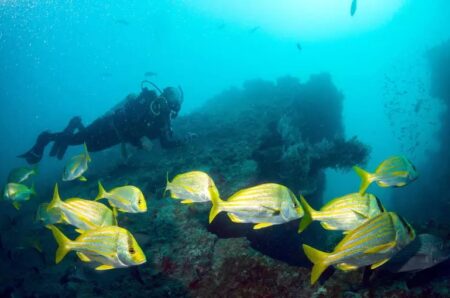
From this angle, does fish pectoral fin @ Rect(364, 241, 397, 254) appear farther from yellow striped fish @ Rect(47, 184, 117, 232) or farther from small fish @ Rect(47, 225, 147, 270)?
yellow striped fish @ Rect(47, 184, 117, 232)

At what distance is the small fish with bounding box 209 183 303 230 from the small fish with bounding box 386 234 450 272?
137 cm

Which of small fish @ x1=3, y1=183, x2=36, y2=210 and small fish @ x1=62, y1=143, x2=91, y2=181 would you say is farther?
small fish @ x1=3, y1=183, x2=36, y2=210

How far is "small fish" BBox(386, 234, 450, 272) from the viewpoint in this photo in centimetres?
316

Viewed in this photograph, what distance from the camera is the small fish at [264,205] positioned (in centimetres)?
291

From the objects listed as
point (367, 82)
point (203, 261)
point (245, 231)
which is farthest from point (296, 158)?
point (367, 82)

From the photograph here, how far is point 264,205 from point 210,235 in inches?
108

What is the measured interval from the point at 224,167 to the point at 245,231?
2349mm

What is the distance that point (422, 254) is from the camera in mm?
3174

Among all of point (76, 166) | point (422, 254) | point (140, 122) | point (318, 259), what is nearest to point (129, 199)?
point (76, 166)

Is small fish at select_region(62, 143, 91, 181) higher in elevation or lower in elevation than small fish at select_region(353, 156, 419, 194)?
lower

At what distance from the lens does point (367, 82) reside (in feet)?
544

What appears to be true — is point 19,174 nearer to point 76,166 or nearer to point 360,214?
point 76,166

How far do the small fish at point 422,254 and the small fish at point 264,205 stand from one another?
1371 mm

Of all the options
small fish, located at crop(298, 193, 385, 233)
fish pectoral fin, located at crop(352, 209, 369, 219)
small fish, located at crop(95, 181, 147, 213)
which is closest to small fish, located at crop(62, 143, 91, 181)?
small fish, located at crop(95, 181, 147, 213)
